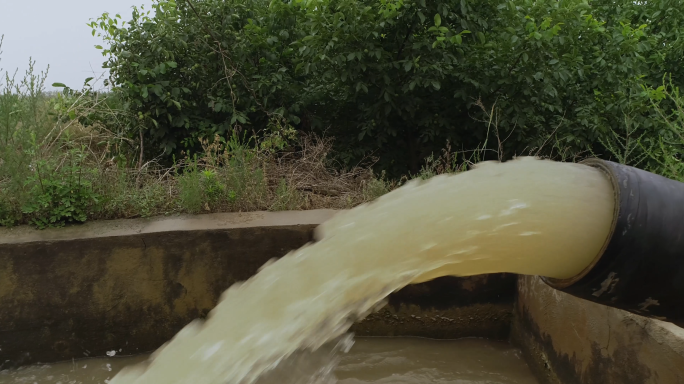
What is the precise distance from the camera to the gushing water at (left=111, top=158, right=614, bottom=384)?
4.91 ft

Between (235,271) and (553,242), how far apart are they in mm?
2167

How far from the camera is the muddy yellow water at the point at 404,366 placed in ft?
9.54

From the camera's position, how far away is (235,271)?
10.4 feet

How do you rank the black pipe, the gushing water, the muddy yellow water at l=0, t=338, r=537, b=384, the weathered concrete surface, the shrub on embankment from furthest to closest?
the shrub on embankment → the muddy yellow water at l=0, t=338, r=537, b=384 → the weathered concrete surface → the gushing water → the black pipe

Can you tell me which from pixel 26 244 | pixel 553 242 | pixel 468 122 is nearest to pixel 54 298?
pixel 26 244

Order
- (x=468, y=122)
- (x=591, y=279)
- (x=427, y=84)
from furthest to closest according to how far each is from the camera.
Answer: (x=468, y=122)
(x=427, y=84)
(x=591, y=279)

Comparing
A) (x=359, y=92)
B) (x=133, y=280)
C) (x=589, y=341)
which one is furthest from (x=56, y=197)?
(x=589, y=341)

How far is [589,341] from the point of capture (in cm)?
249

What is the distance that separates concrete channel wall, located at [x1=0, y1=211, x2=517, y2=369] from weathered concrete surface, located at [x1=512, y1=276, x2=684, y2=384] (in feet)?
1.12

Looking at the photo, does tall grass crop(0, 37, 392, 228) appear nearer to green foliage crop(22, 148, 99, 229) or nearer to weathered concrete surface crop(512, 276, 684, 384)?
green foliage crop(22, 148, 99, 229)

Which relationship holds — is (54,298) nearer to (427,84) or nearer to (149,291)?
(149,291)

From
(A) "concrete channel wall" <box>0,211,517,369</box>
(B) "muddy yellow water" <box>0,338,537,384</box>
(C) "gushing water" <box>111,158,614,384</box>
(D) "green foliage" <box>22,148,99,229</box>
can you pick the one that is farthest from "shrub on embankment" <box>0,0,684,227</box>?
(C) "gushing water" <box>111,158,614,384</box>

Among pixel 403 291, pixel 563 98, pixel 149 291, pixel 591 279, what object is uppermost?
pixel 563 98

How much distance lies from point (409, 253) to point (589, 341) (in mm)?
1351
